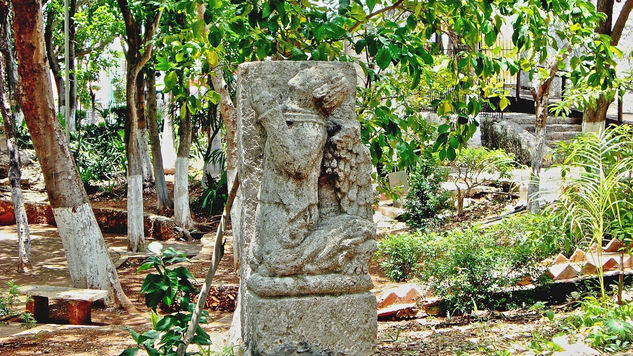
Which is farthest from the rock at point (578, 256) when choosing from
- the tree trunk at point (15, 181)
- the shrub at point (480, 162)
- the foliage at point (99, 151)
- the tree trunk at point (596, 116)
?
the foliage at point (99, 151)

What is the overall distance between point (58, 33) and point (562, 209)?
15.5m

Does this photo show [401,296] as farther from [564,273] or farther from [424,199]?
[424,199]

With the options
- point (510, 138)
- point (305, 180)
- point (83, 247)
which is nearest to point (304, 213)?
point (305, 180)

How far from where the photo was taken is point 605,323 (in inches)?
202

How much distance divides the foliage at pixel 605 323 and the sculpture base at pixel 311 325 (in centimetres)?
202

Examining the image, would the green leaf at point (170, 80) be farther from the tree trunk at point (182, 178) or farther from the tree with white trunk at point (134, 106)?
the tree trunk at point (182, 178)

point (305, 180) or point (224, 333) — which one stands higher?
point (305, 180)

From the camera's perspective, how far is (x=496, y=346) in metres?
5.41

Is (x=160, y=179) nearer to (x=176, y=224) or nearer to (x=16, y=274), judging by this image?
(x=176, y=224)

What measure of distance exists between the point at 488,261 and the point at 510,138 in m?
8.34

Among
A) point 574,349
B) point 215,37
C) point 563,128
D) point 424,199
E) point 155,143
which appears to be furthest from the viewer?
point 563,128

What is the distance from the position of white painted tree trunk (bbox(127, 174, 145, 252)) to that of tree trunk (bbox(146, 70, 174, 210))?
2.57 metres

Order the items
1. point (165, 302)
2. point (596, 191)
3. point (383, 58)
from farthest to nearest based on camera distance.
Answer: point (596, 191)
point (383, 58)
point (165, 302)

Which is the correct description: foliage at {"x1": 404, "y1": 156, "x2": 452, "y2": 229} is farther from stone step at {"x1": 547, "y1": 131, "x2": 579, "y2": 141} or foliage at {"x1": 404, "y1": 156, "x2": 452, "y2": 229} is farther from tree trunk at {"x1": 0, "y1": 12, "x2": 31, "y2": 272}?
tree trunk at {"x1": 0, "y1": 12, "x2": 31, "y2": 272}
